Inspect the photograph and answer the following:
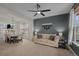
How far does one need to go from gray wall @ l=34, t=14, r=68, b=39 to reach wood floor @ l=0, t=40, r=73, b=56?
38 cm

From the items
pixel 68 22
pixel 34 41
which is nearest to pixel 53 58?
pixel 34 41

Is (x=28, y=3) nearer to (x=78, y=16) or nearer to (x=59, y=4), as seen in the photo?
(x=59, y=4)

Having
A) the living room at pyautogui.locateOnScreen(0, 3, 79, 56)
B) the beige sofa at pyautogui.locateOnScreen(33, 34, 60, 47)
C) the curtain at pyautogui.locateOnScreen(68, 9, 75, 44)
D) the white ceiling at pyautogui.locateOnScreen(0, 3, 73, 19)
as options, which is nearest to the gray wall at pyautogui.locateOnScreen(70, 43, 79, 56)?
the living room at pyautogui.locateOnScreen(0, 3, 79, 56)

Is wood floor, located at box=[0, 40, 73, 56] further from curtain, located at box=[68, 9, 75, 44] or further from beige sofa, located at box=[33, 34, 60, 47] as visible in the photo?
curtain, located at box=[68, 9, 75, 44]

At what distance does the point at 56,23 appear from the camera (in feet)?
8.10

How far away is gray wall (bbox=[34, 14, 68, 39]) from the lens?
7.90ft

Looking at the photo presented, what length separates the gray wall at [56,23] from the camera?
241cm

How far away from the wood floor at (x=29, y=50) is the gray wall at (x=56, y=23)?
1.26 ft

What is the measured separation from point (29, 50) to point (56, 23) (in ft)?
3.00

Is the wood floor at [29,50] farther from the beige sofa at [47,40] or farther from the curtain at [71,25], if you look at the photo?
the curtain at [71,25]

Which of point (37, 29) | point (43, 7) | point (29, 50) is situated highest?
point (43, 7)

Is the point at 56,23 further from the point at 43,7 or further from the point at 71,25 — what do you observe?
the point at 43,7

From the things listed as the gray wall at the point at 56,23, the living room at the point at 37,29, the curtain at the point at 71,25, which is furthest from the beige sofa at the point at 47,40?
the curtain at the point at 71,25

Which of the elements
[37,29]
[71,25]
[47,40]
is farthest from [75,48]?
[37,29]
